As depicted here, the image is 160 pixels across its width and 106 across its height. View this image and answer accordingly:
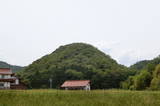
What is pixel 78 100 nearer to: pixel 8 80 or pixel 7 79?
pixel 8 80

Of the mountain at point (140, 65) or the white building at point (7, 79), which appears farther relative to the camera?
the mountain at point (140, 65)

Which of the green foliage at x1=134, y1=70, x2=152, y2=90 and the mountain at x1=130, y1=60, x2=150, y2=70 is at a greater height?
the mountain at x1=130, y1=60, x2=150, y2=70

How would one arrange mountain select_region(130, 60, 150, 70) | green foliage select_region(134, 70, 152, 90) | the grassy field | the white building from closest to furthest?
the grassy field < green foliage select_region(134, 70, 152, 90) < the white building < mountain select_region(130, 60, 150, 70)

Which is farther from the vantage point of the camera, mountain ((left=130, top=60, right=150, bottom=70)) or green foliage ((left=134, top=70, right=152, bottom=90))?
mountain ((left=130, top=60, right=150, bottom=70))

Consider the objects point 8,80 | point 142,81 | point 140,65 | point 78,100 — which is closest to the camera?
point 78,100

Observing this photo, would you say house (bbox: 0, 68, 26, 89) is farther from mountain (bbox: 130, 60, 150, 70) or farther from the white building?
mountain (bbox: 130, 60, 150, 70)

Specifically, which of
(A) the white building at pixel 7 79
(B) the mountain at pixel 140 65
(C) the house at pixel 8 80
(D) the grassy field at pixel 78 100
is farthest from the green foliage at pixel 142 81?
(B) the mountain at pixel 140 65

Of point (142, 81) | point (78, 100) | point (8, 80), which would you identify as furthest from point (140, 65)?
point (78, 100)

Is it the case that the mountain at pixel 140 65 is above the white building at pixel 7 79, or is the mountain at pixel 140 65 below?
above

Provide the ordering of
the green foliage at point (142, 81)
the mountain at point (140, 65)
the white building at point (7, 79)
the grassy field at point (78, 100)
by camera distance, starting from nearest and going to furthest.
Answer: the grassy field at point (78, 100) < the green foliage at point (142, 81) < the white building at point (7, 79) < the mountain at point (140, 65)

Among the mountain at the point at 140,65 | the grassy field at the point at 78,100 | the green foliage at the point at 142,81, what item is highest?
the mountain at the point at 140,65

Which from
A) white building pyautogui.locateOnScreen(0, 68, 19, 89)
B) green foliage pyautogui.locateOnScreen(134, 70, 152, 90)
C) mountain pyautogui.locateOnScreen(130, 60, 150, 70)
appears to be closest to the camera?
green foliage pyautogui.locateOnScreen(134, 70, 152, 90)

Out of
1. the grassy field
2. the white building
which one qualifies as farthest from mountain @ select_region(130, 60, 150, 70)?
the grassy field

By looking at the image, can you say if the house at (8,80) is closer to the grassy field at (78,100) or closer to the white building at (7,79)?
the white building at (7,79)
